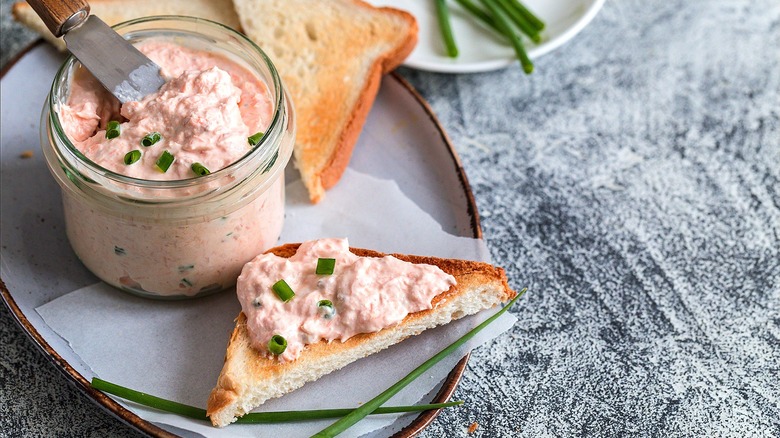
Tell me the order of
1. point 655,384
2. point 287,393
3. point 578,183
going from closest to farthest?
1. point 287,393
2. point 655,384
3. point 578,183

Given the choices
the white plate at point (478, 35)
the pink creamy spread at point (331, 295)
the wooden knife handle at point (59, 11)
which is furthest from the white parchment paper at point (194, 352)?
the white plate at point (478, 35)

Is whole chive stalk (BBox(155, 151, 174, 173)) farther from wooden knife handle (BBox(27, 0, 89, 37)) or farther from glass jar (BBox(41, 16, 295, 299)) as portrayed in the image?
wooden knife handle (BBox(27, 0, 89, 37))

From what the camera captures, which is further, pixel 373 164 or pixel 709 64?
pixel 709 64

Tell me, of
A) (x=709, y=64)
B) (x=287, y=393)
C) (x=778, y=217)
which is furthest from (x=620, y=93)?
(x=287, y=393)

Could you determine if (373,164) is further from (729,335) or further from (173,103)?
(729,335)

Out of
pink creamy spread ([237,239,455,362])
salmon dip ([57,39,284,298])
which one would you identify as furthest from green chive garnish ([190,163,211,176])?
pink creamy spread ([237,239,455,362])

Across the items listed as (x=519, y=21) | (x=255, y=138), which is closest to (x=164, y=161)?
(x=255, y=138)

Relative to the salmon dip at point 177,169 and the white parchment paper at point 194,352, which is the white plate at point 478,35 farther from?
the salmon dip at point 177,169
